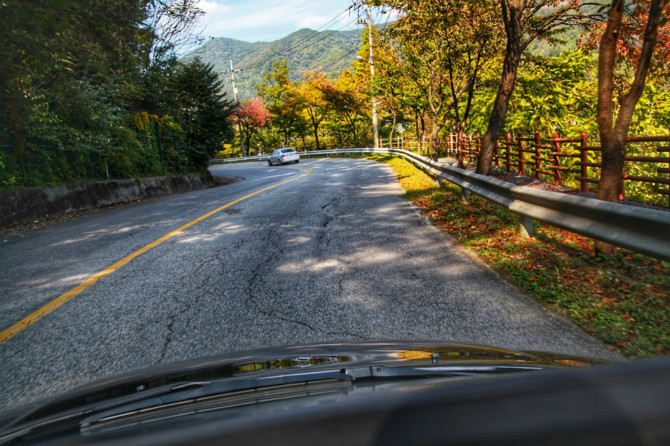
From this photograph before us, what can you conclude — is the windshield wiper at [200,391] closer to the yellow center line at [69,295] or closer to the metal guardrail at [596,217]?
the metal guardrail at [596,217]

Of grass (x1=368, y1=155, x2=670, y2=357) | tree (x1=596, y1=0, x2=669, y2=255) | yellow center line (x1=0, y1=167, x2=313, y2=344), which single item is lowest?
grass (x1=368, y1=155, x2=670, y2=357)

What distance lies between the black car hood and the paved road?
3.26ft

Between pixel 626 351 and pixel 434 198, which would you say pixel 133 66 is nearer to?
pixel 434 198

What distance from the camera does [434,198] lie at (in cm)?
956

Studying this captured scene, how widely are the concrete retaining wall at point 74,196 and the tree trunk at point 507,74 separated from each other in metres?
10.8

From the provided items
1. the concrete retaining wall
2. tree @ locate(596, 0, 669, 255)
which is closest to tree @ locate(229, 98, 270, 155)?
the concrete retaining wall

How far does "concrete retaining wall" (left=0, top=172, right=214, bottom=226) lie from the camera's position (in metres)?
9.10

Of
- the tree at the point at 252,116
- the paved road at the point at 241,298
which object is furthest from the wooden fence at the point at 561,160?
the tree at the point at 252,116

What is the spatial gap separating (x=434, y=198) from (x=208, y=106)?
14.6m

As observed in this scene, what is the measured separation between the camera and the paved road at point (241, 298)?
2.88 metres

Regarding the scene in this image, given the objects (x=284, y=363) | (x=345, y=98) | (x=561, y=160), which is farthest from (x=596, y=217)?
(x=345, y=98)

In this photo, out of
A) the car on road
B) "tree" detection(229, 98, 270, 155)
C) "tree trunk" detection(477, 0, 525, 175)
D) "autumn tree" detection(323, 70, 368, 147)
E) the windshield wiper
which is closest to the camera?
the windshield wiper

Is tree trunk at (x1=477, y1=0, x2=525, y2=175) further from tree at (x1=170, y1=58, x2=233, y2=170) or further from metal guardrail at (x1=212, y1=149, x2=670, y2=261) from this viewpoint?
tree at (x1=170, y1=58, x2=233, y2=170)

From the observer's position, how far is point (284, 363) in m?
1.70
